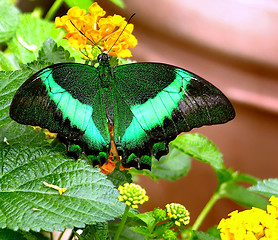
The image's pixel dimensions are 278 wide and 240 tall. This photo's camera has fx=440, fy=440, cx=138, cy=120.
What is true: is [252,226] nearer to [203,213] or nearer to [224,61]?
[203,213]

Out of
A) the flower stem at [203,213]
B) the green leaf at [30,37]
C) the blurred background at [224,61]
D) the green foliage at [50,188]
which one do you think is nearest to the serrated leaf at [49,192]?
the green foliage at [50,188]

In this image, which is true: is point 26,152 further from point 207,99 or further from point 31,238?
point 207,99

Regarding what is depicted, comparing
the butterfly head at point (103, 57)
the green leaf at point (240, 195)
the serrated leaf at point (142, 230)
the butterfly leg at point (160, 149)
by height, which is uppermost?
the butterfly head at point (103, 57)

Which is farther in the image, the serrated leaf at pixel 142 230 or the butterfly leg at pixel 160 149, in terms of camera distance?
the butterfly leg at pixel 160 149

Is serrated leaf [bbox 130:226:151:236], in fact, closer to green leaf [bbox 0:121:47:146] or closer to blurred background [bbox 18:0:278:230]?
green leaf [bbox 0:121:47:146]

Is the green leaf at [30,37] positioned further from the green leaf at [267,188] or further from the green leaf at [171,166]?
the green leaf at [267,188]

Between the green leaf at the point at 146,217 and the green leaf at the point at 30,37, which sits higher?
the green leaf at the point at 30,37

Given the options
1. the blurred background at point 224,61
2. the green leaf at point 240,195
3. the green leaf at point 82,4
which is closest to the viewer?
the green leaf at point 82,4

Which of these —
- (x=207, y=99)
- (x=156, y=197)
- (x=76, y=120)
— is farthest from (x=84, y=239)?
(x=156, y=197)
